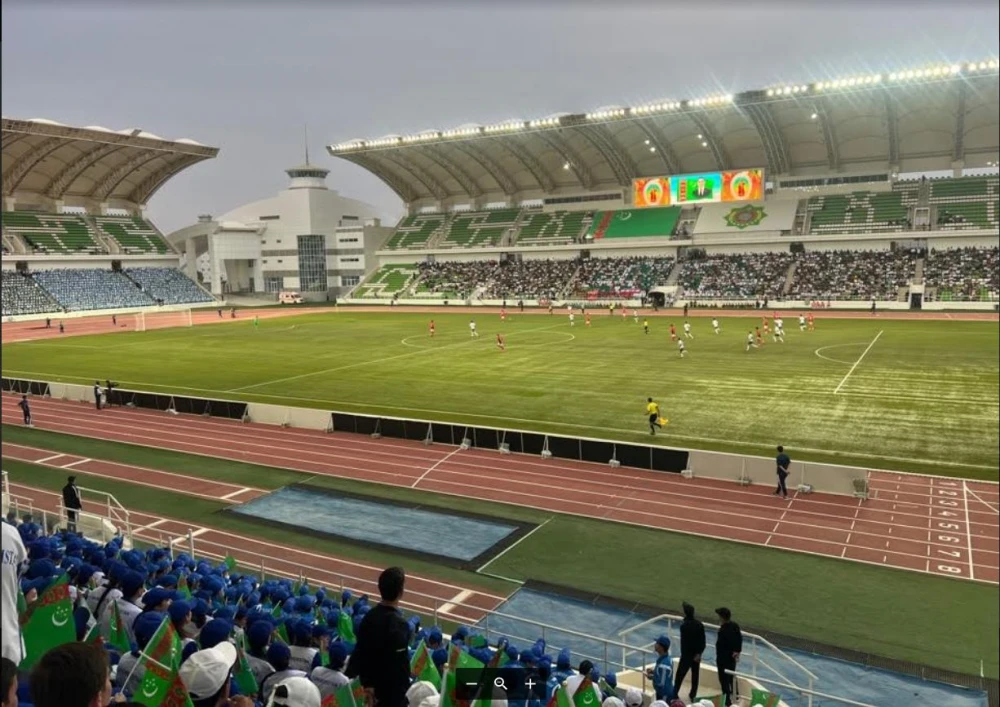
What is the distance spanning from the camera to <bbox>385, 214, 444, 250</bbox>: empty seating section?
92219 millimetres

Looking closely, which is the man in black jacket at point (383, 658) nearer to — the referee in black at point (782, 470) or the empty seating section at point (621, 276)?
the referee in black at point (782, 470)

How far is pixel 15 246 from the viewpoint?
7519cm

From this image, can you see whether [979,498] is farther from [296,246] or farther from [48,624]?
[296,246]

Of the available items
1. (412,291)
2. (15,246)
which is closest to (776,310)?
(412,291)

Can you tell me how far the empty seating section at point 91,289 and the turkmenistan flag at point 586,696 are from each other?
79849mm

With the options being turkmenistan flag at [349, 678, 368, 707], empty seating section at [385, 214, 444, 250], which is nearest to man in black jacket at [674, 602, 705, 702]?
turkmenistan flag at [349, 678, 368, 707]

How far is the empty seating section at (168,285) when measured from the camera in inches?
3270

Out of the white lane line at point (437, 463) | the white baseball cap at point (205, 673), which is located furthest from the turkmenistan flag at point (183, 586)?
the white lane line at point (437, 463)

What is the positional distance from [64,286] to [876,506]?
81.1 metres

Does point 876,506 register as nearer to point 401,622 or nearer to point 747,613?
point 747,613

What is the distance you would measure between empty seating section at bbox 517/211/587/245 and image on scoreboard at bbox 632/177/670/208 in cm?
801

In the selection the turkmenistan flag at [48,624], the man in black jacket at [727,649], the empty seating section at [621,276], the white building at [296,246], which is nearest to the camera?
the turkmenistan flag at [48,624]

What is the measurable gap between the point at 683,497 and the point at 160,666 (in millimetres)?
13945

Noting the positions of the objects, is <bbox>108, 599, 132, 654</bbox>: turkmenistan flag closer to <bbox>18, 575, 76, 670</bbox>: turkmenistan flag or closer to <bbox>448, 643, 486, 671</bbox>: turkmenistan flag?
<bbox>18, 575, 76, 670</bbox>: turkmenistan flag
